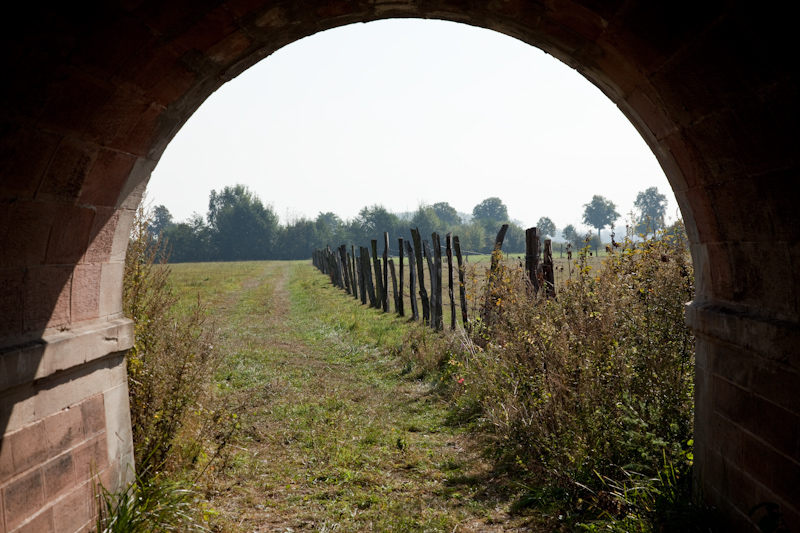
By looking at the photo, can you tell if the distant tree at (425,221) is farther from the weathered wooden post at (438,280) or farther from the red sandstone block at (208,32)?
the red sandstone block at (208,32)

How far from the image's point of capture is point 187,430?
5.08m

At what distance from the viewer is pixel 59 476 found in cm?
320

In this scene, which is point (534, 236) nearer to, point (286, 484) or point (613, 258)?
point (613, 258)

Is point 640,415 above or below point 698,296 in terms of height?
below

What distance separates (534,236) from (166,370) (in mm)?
5489

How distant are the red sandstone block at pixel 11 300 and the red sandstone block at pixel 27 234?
6 centimetres

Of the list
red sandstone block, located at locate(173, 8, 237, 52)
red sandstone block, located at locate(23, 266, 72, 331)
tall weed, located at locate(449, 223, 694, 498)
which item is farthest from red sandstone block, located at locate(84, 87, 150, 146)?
tall weed, located at locate(449, 223, 694, 498)

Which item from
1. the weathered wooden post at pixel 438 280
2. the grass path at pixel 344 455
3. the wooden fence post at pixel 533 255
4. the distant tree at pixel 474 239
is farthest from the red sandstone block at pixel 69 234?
the distant tree at pixel 474 239

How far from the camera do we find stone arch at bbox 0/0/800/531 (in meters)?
2.59

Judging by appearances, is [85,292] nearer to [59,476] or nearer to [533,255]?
[59,476]

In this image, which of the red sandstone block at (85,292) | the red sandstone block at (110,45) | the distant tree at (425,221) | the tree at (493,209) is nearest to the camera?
the red sandstone block at (110,45)

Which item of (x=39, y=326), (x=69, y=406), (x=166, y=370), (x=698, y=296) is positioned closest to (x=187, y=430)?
(x=166, y=370)

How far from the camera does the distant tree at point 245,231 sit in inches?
4092

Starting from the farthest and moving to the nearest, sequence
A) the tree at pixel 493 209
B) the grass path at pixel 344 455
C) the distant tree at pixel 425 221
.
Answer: the tree at pixel 493 209 → the distant tree at pixel 425 221 → the grass path at pixel 344 455
